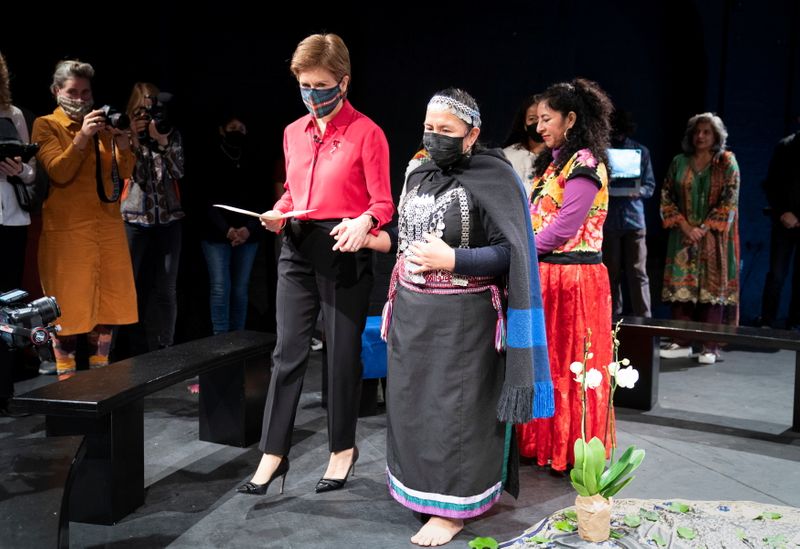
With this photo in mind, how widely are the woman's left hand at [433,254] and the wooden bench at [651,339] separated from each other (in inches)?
83.3

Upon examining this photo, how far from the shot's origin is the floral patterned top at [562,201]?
331 cm

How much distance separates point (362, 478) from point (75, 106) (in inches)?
91.9

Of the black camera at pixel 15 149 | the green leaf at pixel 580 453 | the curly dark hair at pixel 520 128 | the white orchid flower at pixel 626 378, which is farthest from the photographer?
the curly dark hair at pixel 520 128

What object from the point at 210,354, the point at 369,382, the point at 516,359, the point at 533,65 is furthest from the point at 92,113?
the point at 533,65

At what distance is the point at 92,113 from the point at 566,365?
8.16 ft

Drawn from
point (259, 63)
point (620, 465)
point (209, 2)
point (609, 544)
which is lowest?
point (609, 544)

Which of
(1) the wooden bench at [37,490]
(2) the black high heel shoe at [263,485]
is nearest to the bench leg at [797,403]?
(2) the black high heel shoe at [263,485]

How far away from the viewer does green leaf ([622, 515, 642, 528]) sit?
2854 millimetres

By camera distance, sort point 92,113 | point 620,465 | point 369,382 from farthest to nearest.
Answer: point 369,382, point 92,113, point 620,465

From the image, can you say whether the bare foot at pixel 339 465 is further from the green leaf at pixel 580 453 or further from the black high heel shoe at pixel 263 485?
Result: the green leaf at pixel 580 453

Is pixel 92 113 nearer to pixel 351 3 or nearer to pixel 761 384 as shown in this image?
pixel 351 3

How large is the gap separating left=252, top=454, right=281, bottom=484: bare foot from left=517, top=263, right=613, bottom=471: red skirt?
1.15m

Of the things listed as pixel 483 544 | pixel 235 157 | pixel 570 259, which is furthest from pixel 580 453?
pixel 235 157

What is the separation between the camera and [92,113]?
13.1ft
